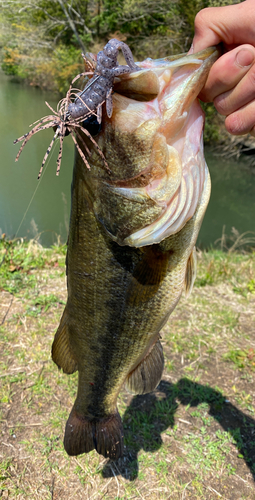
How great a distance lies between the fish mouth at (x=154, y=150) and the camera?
119 cm

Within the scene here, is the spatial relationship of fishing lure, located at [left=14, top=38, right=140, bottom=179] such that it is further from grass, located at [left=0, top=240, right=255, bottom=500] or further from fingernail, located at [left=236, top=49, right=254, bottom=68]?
grass, located at [left=0, top=240, right=255, bottom=500]

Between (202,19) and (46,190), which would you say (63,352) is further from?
(46,190)

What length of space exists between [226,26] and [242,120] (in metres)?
0.35

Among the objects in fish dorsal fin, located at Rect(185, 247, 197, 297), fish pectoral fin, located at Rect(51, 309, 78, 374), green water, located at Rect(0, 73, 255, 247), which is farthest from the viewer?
green water, located at Rect(0, 73, 255, 247)

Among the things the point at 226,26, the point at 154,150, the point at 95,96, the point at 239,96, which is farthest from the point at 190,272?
the point at 226,26

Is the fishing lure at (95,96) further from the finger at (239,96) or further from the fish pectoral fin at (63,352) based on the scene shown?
the fish pectoral fin at (63,352)

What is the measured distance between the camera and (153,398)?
318 cm

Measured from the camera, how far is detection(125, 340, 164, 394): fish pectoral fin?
1.87m

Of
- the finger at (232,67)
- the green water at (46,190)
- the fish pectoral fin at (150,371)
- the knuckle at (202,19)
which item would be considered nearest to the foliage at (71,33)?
the green water at (46,190)

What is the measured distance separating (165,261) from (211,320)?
2.87m

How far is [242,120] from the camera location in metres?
1.41

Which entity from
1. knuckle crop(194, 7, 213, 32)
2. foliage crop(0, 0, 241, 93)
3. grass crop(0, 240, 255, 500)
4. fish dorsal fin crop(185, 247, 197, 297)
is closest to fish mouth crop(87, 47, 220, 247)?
knuckle crop(194, 7, 213, 32)

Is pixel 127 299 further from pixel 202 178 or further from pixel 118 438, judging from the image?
pixel 118 438

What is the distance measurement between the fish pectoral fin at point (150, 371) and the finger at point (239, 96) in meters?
1.24
